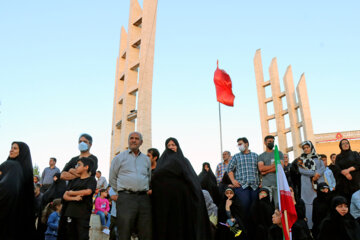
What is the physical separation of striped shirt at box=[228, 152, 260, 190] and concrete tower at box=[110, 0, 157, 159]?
689 centimetres

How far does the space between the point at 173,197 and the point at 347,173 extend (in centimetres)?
356

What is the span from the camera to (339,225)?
513 cm

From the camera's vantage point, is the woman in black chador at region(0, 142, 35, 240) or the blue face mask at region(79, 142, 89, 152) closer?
the woman in black chador at region(0, 142, 35, 240)

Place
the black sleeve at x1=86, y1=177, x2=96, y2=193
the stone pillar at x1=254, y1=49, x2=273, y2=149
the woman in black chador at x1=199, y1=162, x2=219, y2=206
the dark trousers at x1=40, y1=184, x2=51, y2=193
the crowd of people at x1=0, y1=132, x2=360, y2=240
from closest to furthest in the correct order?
the crowd of people at x1=0, y1=132, x2=360, y2=240, the black sleeve at x1=86, y1=177, x2=96, y2=193, the woman in black chador at x1=199, y1=162, x2=219, y2=206, the dark trousers at x1=40, y1=184, x2=51, y2=193, the stone pillar at x1=254, y1=49, x2=273, y2=149

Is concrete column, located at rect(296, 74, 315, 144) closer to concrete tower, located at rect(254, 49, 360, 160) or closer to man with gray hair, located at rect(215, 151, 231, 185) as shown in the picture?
concrete tower, located at rect(254, 49, 360, 160)

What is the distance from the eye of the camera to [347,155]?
627cm

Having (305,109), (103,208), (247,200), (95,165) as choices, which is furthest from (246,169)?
(305,109)

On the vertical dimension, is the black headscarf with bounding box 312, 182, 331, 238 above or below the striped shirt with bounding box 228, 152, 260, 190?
below

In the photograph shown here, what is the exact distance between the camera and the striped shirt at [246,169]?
532 centimetres

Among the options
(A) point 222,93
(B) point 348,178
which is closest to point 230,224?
(B) point 348,178

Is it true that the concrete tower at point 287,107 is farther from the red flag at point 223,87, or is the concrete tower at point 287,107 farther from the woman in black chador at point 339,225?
the woman in black chador at point 339,225

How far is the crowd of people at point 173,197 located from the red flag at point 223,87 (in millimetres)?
5773

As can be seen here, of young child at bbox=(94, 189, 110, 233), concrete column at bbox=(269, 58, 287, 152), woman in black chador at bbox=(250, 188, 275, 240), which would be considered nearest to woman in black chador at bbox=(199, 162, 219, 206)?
woman in black chador at bbox=(250, 188, 275, 240)

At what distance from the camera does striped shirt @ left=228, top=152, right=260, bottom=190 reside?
17.4 ft
